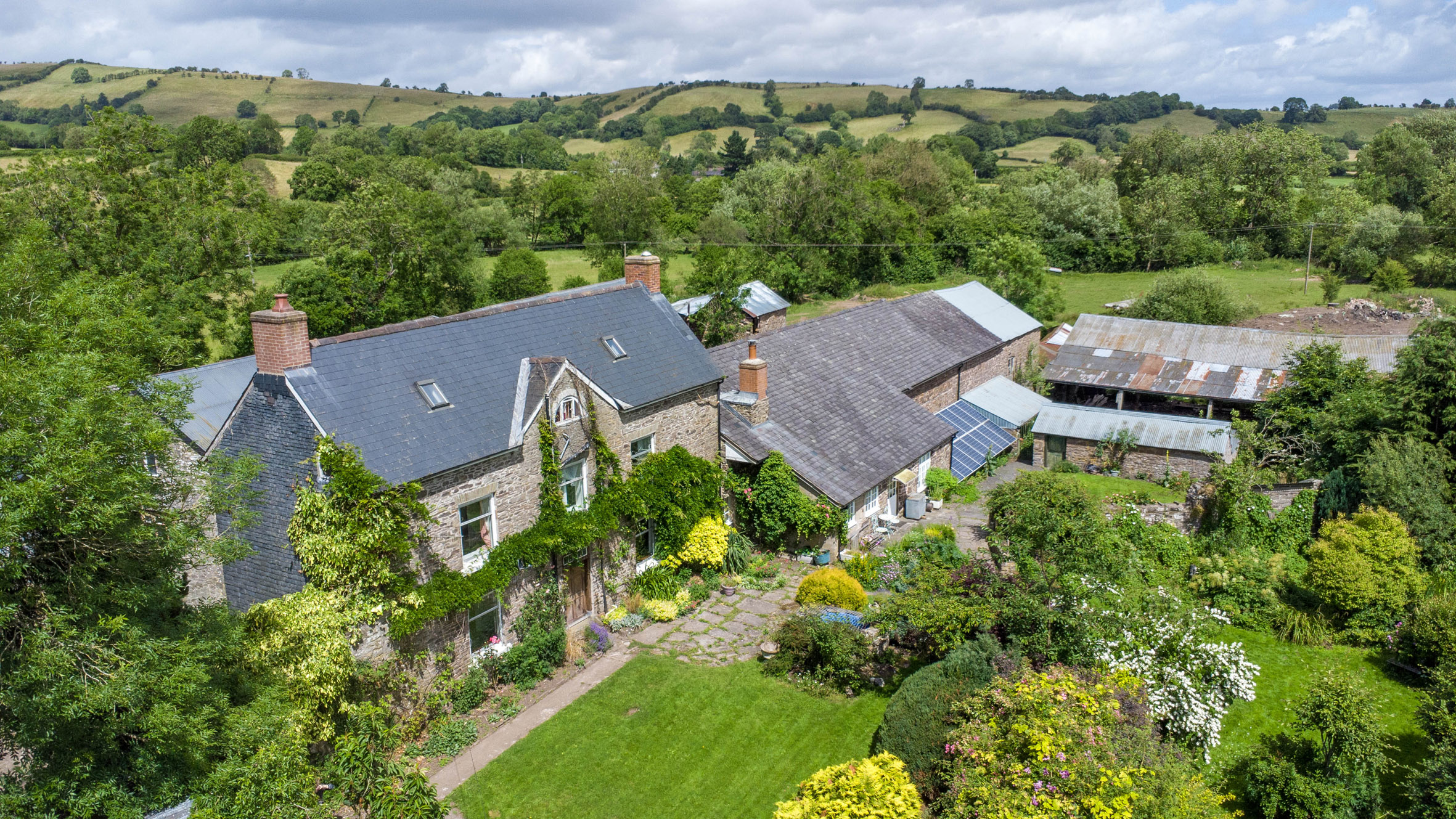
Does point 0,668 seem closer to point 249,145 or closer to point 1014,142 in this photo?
point 249,145

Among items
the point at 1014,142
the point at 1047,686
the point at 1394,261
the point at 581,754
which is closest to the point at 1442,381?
the point at 1047,686

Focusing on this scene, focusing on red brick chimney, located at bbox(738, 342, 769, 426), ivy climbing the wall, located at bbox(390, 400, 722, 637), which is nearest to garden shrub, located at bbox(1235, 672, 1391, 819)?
ivy climbing the wall, located at bbox(390, 400, 722, 637)

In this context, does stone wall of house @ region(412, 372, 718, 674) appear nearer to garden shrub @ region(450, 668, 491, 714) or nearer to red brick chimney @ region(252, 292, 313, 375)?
garden shrub @ region(450, 668, 491, 714)

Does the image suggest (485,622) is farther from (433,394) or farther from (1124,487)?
(1124,487)

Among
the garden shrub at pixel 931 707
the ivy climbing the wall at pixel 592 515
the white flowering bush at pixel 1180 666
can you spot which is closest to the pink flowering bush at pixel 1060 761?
the garden shrub at pixel 931 707

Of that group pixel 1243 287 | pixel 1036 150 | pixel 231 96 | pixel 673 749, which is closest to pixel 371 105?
pixel 231 96

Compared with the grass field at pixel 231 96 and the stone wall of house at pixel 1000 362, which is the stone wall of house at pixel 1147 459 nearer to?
the stone wall of house at pixel 1000 362

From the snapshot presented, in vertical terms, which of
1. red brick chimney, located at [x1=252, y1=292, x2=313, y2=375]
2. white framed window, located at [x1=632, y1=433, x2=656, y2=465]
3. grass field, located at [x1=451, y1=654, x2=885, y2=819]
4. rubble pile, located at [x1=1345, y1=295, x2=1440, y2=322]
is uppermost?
red brick chimney, located at [x1=252, y1=292, x2=313, y2=375]
